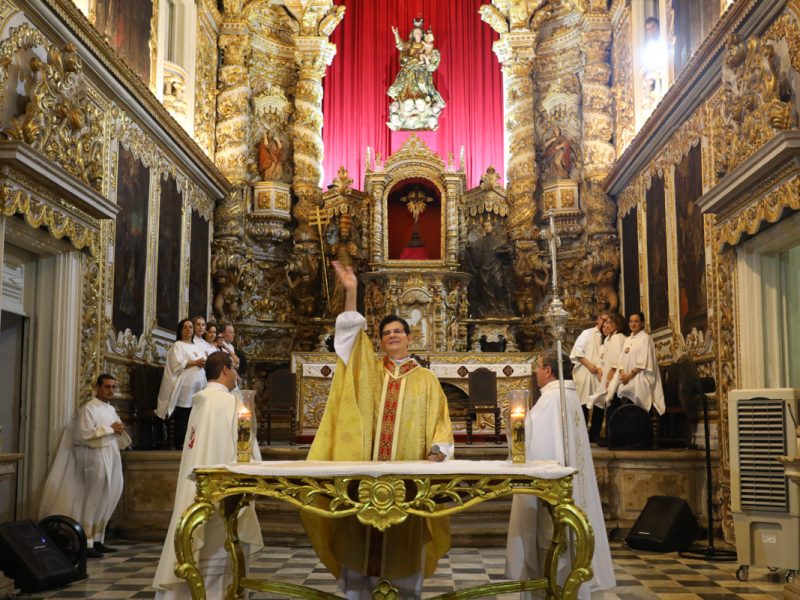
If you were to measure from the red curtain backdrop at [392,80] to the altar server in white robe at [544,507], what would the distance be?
1213 cm

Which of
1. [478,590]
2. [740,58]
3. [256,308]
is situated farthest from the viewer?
[256,308]

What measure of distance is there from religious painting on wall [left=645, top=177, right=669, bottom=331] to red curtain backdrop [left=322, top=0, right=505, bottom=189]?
536cm

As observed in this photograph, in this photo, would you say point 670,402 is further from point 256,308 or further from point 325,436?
point 256,308

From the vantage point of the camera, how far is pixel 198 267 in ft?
48.5

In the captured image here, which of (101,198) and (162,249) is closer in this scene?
(101,198)

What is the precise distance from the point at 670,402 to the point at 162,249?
24.1ft

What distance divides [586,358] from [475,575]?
4.72 m

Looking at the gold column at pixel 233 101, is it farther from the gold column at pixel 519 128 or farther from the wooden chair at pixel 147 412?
the wooden chair at pixel 147 412

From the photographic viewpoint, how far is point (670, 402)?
11133 mm

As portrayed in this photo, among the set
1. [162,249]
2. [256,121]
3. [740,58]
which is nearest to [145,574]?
[162,249]

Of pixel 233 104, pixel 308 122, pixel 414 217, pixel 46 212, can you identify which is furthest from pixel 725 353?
pixel 233 104

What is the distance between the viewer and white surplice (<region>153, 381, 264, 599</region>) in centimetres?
555

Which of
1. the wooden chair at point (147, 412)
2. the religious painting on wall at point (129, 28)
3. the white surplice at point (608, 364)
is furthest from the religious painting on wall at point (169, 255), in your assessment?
the white surplice at point (608, 364)

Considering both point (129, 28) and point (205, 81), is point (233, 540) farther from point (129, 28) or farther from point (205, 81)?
point (205, 81)
